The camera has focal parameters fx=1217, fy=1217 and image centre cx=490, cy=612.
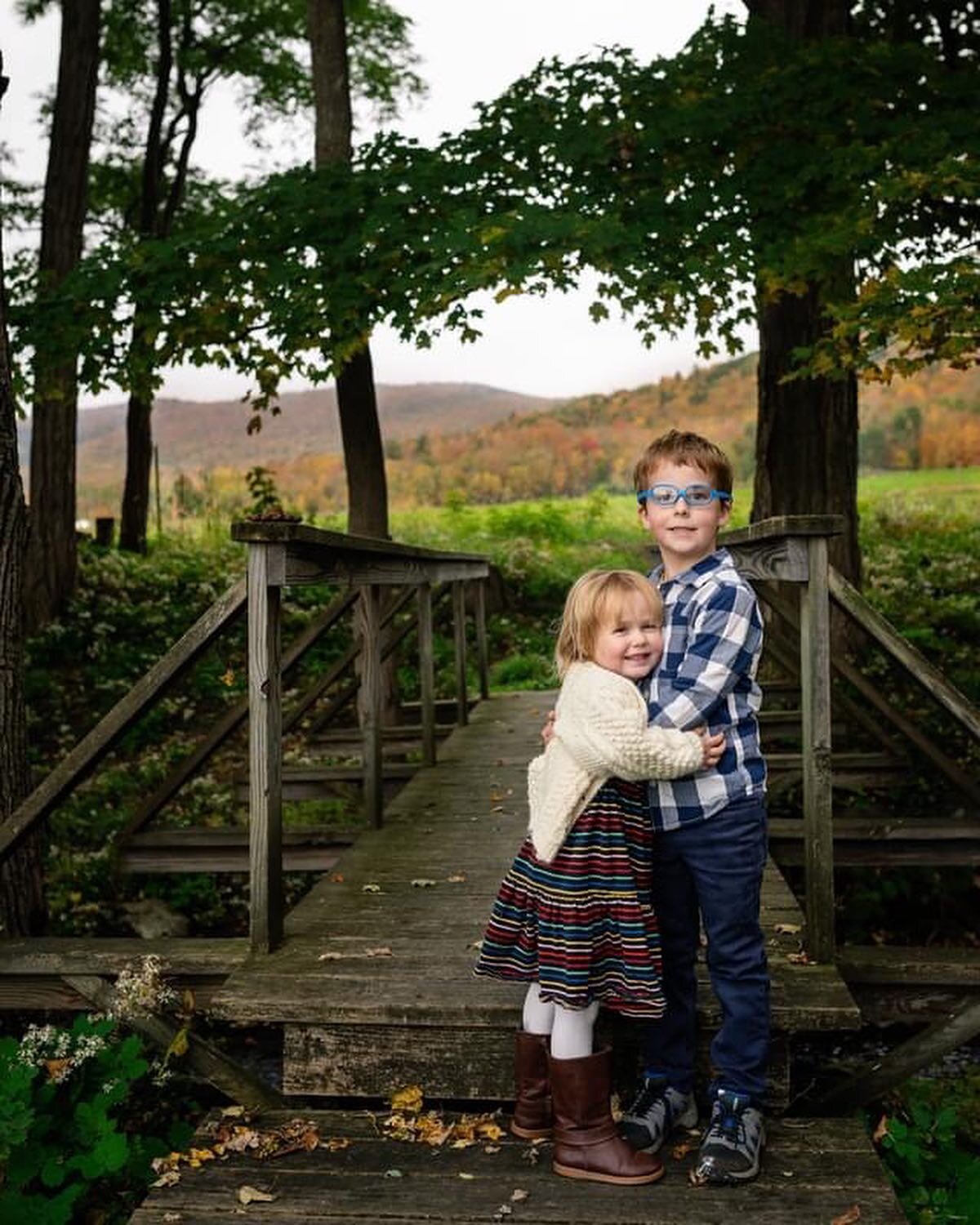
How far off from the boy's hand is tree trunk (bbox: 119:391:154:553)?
13.7 meters

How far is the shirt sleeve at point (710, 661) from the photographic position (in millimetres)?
3014

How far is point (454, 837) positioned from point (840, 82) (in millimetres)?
5593

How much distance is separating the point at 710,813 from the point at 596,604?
60cm

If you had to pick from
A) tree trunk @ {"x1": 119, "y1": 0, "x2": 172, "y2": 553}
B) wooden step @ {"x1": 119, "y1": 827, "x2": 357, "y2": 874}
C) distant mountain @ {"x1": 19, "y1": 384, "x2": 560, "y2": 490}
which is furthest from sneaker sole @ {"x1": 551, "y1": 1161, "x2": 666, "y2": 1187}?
distant mountain @ {"x1": 19, "y1": 384, "x2": 560, "y2": 490}

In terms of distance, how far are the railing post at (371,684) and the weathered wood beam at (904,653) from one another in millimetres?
2140

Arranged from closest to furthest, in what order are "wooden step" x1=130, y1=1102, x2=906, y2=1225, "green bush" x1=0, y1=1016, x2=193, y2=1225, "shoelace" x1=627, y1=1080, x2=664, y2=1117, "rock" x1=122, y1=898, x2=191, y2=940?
1. "wooden step" x1=130, y1=1102, x2=906, y2=1225
2. "shoelace" x1=627, y1=1080, x2=664, y2=1117
3. "green bush" x1=0, y1=1016, x2=193, y2=1225
4. "rock" x1=122, y1=898, x2=191, y2=940

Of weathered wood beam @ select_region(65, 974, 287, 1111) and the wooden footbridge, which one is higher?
the wooden footbridge

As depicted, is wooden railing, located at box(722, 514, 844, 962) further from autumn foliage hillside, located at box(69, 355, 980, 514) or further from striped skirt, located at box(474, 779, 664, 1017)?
autumn foliage hillside, located at box(69, 355, 980, 514)

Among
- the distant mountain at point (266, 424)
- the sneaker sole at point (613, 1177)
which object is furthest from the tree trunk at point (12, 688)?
the distant mountain at point (266, 424)

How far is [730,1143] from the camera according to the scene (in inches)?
116

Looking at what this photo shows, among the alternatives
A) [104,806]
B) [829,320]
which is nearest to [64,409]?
[104,806]

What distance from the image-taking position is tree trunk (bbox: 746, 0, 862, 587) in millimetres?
9492

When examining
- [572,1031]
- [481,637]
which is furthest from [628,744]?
[481,637]

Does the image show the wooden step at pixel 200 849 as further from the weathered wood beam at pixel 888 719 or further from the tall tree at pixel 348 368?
the tall tree at pixel 348 368
